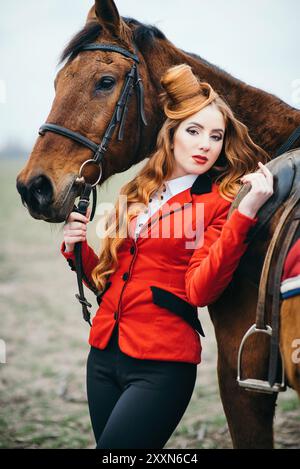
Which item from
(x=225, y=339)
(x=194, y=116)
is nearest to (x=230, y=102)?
(x=194, y=116)

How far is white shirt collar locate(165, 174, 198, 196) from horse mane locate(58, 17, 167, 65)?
76 cm

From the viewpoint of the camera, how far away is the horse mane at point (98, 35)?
2447 millimetres

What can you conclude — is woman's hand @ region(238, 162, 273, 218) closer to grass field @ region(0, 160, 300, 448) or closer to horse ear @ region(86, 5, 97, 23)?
grass field @ region(0, 160, 300, 448)

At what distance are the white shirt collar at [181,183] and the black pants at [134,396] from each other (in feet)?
2.14

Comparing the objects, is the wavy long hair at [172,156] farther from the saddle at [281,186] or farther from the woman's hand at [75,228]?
the saddle at [281,186]

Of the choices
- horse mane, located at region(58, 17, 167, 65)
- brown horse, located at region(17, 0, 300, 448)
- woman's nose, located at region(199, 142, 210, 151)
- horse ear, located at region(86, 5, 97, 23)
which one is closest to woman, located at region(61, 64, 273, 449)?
woman's nose, located at region(199, 142, 210, 151)

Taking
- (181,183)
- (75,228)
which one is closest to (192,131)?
(181,183)

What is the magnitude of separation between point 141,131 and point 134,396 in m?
1.24

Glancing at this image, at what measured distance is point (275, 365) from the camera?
1.82 metres

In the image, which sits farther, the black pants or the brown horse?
the brown horse

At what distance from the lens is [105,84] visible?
238cm

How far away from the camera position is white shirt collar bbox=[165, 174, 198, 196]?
2.24 m

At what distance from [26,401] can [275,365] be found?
4299mm
